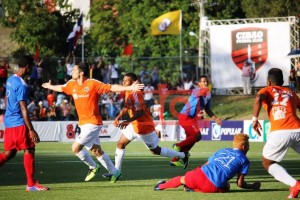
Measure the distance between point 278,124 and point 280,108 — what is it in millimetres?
260

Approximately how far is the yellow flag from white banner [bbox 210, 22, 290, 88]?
3.44m

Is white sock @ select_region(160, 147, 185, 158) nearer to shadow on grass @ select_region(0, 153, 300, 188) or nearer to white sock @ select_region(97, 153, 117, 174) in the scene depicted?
shadow on grass @ select_region(0, 153, 300, 188)

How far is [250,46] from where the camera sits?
166 feet

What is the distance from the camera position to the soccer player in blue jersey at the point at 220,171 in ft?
44.7

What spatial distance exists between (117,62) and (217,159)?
3438 cm

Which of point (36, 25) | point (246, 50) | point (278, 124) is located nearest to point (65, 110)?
point (246, 50)

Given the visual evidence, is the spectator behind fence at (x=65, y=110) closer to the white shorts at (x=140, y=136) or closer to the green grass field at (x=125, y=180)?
the green grass field at (x=125, y=180)

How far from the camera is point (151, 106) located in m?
42.4

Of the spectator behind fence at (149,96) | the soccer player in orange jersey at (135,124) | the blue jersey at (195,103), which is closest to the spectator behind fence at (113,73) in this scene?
the spectator behind fence at (149,96)

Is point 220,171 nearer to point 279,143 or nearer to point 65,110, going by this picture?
point 279,143

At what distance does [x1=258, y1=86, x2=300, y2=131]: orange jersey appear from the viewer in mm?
13641

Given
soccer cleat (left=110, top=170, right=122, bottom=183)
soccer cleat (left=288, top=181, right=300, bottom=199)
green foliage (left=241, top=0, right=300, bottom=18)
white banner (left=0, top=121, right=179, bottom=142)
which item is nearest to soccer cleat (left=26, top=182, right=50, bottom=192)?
soccer cleat (left=110, top=170, right=122, bottom=183)

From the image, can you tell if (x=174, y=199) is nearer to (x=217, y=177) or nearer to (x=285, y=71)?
(x=217, y=177)

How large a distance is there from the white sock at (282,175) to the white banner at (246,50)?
35852 millimetres
